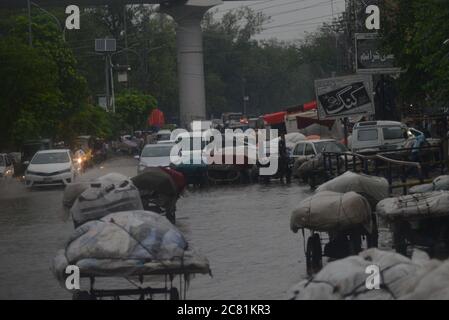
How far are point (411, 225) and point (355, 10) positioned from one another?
1538 inches

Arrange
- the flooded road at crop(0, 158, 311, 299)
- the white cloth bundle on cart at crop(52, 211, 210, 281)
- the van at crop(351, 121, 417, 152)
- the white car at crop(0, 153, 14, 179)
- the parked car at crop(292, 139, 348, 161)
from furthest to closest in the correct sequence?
the white car at crop(0, 153, 14, 179) < the van at crop(351, 121, 417, 152) < the parked car at crop(292, 139, 348, 161) < the flooded road at crop(0, 158, 311, 299) < the white cloth bundle on cart at crop(52, 211, 210, 281)

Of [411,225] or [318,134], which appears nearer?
[411,225]

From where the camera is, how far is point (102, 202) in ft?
57.1

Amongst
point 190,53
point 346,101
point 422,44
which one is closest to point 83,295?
point 422,44

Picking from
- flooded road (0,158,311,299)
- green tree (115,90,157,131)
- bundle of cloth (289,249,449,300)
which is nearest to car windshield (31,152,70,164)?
flooded road (0,158,311,299)

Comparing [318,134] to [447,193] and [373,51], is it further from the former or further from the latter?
[447,193]

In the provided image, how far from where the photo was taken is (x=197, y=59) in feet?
258

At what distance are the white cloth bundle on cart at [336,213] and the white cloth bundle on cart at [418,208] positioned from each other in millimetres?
292

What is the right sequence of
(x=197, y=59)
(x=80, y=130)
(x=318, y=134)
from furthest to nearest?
(x=197, y=59)
(x=80, y=130)
(x=318, y=134)

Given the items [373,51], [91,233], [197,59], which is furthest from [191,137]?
[197,59]

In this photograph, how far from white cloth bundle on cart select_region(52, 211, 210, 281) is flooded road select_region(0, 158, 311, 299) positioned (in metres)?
1.83

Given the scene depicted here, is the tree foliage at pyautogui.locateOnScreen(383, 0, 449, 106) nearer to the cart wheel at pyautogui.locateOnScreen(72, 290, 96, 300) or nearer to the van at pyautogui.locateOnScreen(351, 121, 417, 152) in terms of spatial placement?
the van at pyautogui.locateOnScreen(351, 121, 417, 152)

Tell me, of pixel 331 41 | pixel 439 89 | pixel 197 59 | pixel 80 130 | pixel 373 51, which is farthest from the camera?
pixel 331 41

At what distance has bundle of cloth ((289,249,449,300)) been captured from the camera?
948cm
